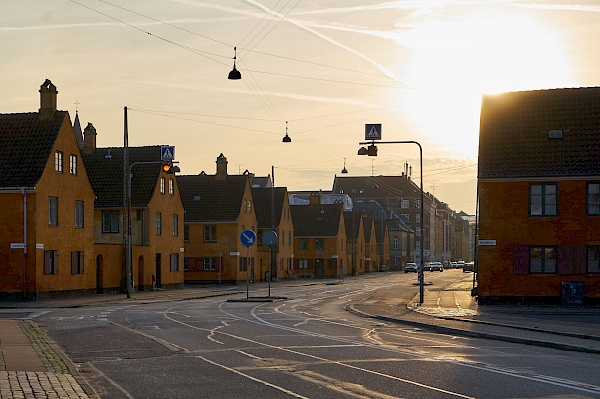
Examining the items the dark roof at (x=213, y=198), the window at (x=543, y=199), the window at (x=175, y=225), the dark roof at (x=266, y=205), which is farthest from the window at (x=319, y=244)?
the window at (x=543, y=199)

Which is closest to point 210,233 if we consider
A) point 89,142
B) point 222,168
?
point 222,168

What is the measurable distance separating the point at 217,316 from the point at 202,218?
1696 inches

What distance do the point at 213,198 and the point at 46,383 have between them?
62.2 m

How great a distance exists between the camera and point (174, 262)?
63.5 meters

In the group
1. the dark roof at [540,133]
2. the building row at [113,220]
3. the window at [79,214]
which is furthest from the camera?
the window at [79,214]

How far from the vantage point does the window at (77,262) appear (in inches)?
1866

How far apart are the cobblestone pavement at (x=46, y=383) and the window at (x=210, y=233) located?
5644cm

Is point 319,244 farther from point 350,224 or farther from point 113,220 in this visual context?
point 113,220

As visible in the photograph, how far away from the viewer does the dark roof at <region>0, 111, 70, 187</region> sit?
44.1 m

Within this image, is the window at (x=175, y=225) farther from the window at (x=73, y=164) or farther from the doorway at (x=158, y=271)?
the window at (x=73, y=164)

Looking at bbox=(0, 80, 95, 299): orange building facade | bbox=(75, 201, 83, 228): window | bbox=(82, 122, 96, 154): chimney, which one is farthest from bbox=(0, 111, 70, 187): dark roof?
bbox=(82, 122, 96, 154): chimney

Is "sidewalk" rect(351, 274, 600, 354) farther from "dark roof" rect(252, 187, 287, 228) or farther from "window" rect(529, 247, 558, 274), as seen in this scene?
"dark roof" rect(252, 187, 287, 228)

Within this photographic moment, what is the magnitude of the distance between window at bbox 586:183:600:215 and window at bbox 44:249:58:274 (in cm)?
2603

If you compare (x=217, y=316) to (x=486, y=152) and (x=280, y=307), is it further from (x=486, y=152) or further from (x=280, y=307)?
(x=486, y=152)
